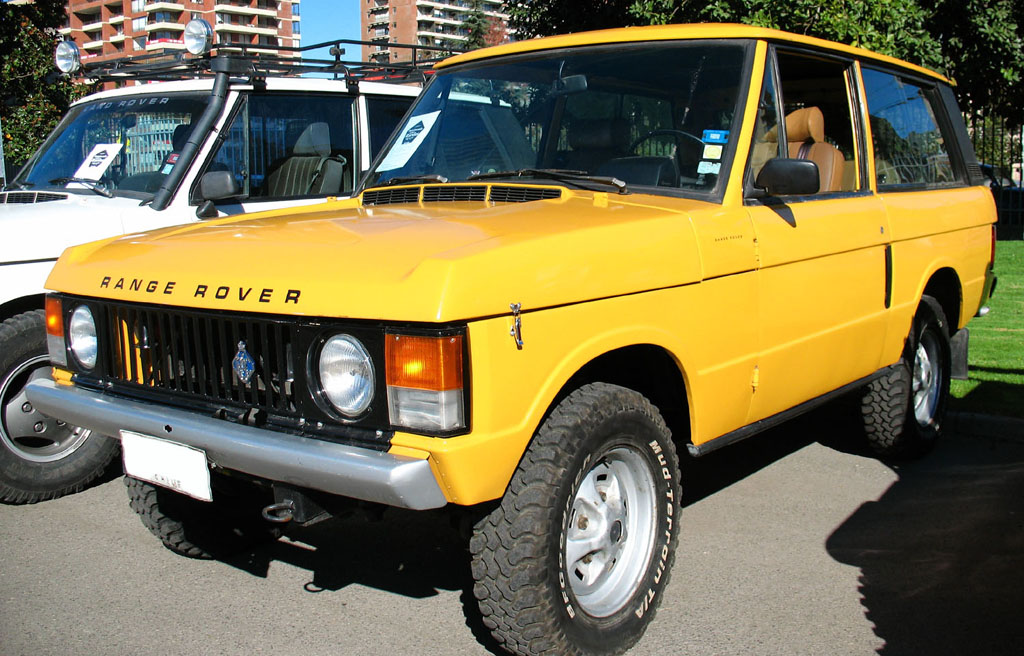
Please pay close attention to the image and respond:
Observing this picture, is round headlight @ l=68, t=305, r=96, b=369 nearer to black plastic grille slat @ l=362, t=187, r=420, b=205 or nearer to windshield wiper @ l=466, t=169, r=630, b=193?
black plastic grille slat @ l=362, t=187, r=420, b=205

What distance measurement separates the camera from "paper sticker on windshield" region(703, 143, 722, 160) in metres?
3.82

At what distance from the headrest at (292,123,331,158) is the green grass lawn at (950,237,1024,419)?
4.49m

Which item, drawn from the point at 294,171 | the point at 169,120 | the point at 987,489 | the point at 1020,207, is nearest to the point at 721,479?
the point at 987,489

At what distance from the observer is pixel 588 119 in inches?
164

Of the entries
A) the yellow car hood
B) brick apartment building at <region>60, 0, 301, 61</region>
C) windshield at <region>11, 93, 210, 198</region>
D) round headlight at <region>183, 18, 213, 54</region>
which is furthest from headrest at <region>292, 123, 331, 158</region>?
brick apartment building at <region>60, 0, 301, 61</region>

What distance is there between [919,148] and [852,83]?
3.04 ft

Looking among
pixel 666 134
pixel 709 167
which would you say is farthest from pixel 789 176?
pixel 666 134

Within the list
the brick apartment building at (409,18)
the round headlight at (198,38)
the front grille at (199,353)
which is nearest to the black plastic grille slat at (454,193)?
the front grille at (199,353)

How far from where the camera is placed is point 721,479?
17.4 feet

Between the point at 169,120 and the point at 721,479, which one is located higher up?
the point at 169,120

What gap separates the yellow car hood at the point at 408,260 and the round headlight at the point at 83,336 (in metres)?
0.10

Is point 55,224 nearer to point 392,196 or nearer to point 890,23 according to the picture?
point 392,196

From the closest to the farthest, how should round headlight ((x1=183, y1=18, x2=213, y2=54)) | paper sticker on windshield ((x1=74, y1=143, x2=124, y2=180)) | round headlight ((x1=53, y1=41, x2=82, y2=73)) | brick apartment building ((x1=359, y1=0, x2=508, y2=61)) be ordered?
paper sticker on windshield ((x1=74, y1=143, x2=124, y2=180))
round headlight ((x1=183, y1=18, x2=213, y2=54))
round headlight ((x1=53, y1=41, x2=82, y2=73))
brick apartment building ((x1=359, y1=0, x2=508, y2=61))

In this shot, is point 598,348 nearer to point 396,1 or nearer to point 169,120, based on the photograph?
point 169,120
